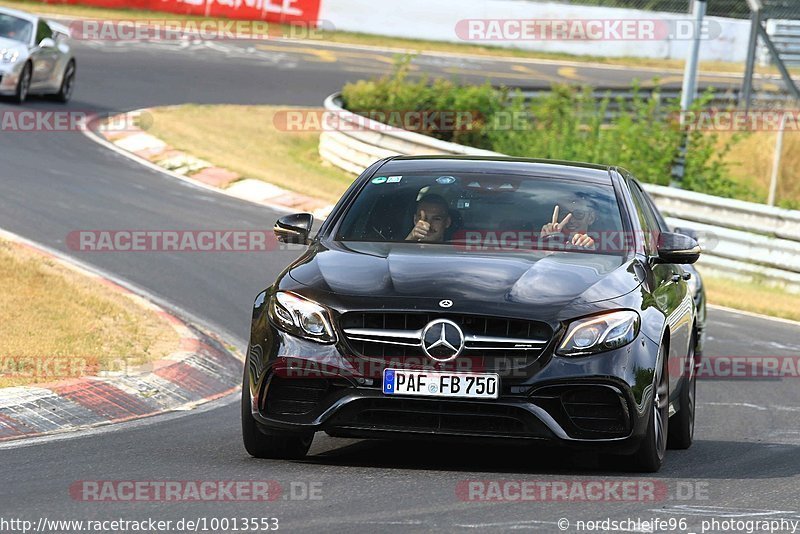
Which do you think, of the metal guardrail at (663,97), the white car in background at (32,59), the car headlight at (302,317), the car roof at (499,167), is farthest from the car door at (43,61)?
the car headlight at (302,317)

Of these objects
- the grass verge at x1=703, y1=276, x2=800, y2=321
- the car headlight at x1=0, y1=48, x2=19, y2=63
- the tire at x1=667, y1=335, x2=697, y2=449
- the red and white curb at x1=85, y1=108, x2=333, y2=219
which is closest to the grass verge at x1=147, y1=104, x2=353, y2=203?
the red and white curb at x1=85, y1=108, x2=333, y2=219

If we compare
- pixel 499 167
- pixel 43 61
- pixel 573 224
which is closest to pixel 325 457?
pixel 573 224

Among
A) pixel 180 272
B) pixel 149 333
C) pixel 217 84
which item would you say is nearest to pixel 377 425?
pixel 149 333

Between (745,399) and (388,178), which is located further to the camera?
(745,399)

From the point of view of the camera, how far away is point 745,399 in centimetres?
1066

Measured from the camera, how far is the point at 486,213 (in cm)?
798

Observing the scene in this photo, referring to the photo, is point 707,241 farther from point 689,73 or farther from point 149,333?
point 149,333

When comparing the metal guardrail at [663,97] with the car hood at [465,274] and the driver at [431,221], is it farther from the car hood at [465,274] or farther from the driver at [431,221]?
the car hood at [465,274]

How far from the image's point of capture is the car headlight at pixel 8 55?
73.2 feet

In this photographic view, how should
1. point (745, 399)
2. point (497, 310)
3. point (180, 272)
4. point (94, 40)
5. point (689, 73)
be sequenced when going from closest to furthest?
point (497, 310)
point (745, 399)
point (180, 272)
point (689, 73)
point (94, 40)

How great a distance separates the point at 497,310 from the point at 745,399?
4497 mm

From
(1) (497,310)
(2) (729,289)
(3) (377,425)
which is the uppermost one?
(1) (497,310)

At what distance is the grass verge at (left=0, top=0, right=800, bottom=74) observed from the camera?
35594mm

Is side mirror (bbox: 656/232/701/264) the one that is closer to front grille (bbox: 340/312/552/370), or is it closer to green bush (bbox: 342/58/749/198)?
front grille (bbox: 340/312/552/370)
